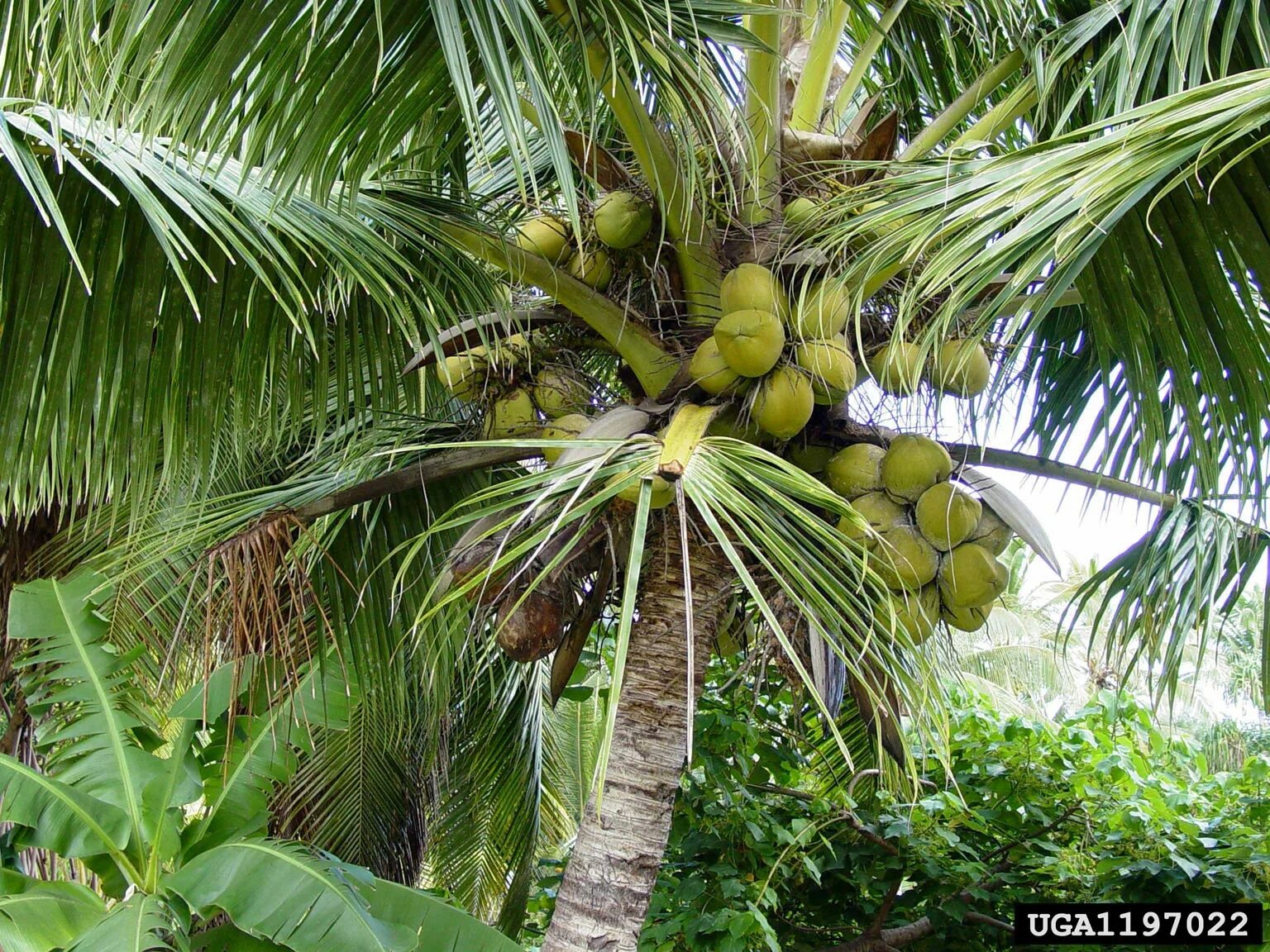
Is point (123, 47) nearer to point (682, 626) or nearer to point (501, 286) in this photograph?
point (501, 286)

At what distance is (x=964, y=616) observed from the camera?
228 centimetres

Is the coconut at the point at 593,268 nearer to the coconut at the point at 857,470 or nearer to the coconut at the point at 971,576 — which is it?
the coconut at the point at 857,470

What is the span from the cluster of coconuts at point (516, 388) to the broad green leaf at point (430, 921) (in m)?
1.27

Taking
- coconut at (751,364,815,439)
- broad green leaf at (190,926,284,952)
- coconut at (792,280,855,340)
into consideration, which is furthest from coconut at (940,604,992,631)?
broad green leaf at (190,926,284,952)

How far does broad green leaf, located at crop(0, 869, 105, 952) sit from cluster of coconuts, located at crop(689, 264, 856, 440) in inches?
78.2

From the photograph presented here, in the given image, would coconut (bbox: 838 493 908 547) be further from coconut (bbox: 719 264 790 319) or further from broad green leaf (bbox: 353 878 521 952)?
broad green leaf (bbox: 353 878 521 952)

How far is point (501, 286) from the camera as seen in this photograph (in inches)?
102

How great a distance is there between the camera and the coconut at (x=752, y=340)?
7.07ft

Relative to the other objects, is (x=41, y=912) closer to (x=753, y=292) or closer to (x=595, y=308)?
(x=595, y=308)

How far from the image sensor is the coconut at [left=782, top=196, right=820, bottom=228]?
7.87ft

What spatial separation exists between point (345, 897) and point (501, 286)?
4.81 feet

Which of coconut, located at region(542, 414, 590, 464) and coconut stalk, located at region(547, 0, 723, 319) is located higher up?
coconut stalk, located at region(547, 0, 723, 319)

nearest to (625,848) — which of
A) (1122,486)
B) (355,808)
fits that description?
(1122,486)

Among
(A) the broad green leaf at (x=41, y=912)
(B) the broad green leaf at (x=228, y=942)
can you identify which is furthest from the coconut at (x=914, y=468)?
(A) the broad green leaf at (x=41, y=912)
